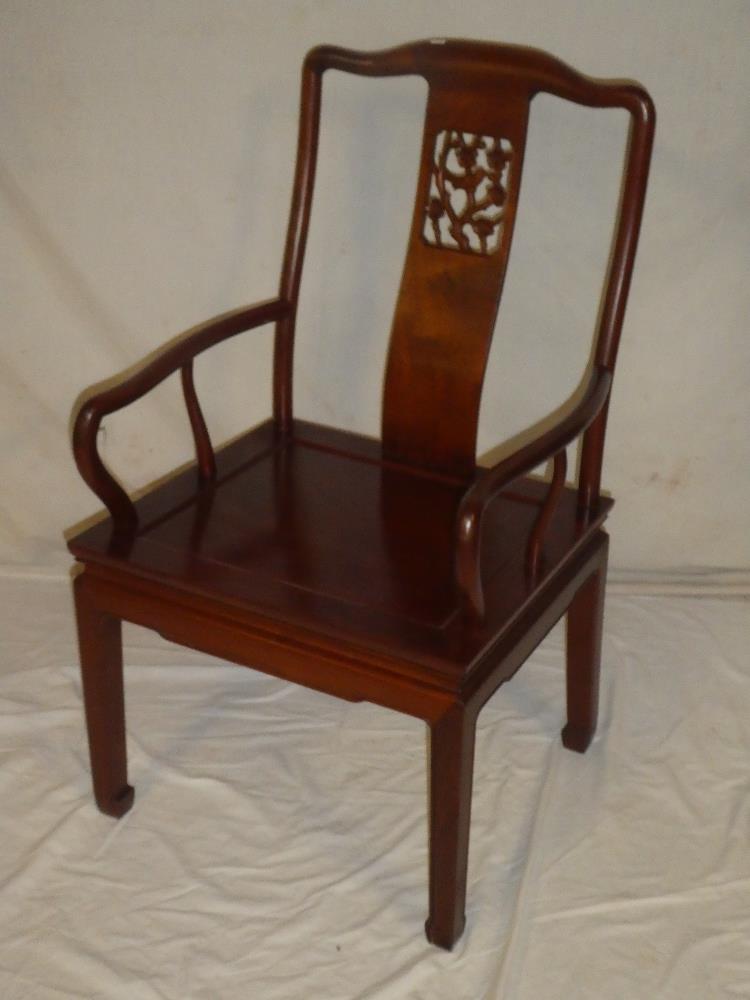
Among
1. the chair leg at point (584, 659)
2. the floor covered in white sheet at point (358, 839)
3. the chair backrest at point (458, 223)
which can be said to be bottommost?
the floor covered in white sheet at point (358, 839)

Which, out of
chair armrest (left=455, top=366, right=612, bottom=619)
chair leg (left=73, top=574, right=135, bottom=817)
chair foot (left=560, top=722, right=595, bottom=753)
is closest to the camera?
chair armrest (left=455, top=366, right=612, bottom=619)

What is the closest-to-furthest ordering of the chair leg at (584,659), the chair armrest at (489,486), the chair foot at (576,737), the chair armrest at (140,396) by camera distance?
the chair armrest at (489,486) → the chair armrest at (140,396) → the chair leg at (584,659) → the chair foot at (576,737)

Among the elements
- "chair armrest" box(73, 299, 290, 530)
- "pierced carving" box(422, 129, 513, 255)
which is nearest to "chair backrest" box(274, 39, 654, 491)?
"pierced carving" box(422, 129, 513, 255)

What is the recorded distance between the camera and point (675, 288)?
5.92 feet

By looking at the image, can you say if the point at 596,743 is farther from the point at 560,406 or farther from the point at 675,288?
the point at 675,288

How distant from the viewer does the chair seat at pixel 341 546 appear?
4.25 ft

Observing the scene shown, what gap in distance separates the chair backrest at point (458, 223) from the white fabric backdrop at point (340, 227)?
214 mm

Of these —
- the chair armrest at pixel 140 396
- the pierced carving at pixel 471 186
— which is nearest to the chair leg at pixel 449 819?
the chair armrest at pixel 140 396

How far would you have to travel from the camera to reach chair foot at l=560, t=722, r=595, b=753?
173 cm

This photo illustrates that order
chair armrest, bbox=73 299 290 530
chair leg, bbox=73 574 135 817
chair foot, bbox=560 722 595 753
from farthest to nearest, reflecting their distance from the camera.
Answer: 1. chair foot, bbox=560 722 595 753
2. chair leg, bbox=73 574 135 817
3. chair armrest, bbox=73 299 290 530

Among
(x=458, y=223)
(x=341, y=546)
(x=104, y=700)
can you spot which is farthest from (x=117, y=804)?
(x=458, y=223)

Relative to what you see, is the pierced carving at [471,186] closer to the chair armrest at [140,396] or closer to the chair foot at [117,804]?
the chair armrest at [140,396]

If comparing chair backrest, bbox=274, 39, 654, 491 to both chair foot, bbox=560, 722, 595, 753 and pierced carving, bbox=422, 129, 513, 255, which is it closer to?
pierced carving, bbox=422, 129, 513, 255

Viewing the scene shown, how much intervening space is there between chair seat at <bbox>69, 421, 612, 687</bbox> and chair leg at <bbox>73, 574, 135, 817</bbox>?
10 centimetres
